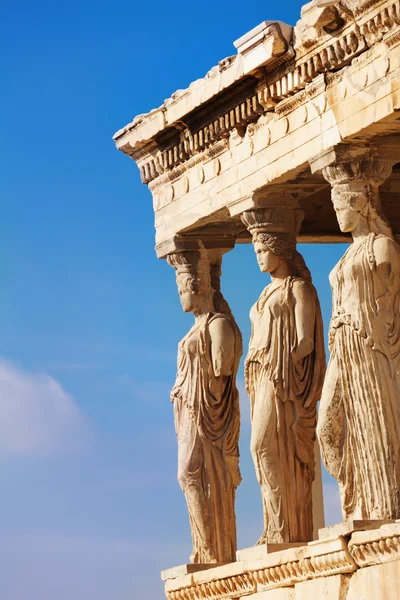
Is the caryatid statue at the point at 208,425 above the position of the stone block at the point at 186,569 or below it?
above

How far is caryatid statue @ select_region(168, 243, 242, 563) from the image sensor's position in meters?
19.2

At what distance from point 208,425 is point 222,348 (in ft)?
2.26

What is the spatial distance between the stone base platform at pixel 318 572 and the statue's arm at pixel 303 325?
1618 millimetres

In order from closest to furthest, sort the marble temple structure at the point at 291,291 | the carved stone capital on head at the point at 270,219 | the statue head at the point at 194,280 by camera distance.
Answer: the marble temple structure at the point at 291,291 → the carved stone capital on head at the point at 270,219 → the statue head at the point at 194,280

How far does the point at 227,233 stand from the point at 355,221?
2866 mm

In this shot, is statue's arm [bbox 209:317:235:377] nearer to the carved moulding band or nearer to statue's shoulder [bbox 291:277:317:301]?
statue's shoulder [bbox 291:277:317:301]

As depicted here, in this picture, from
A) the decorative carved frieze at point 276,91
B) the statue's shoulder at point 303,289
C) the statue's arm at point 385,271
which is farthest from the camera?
the statue's shoulder at point 303,289

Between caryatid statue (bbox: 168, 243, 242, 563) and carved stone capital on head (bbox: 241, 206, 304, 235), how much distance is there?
1.33 metres

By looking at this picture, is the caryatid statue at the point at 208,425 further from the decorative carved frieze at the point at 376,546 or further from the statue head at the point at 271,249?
the decorative carved frieze at the point at 376,546

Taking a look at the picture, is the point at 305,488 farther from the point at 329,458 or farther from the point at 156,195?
the point at 156,195

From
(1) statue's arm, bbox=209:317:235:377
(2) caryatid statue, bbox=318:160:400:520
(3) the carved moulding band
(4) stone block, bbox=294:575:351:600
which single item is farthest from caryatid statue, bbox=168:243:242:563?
(2) caryatid statue, bbox=318:160:400:520

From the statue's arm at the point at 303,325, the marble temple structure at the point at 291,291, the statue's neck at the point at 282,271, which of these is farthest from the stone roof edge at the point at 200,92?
the statue's arm at the point at 303,325

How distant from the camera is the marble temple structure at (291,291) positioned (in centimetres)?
1653

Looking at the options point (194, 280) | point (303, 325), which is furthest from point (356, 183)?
point (194, 280)
